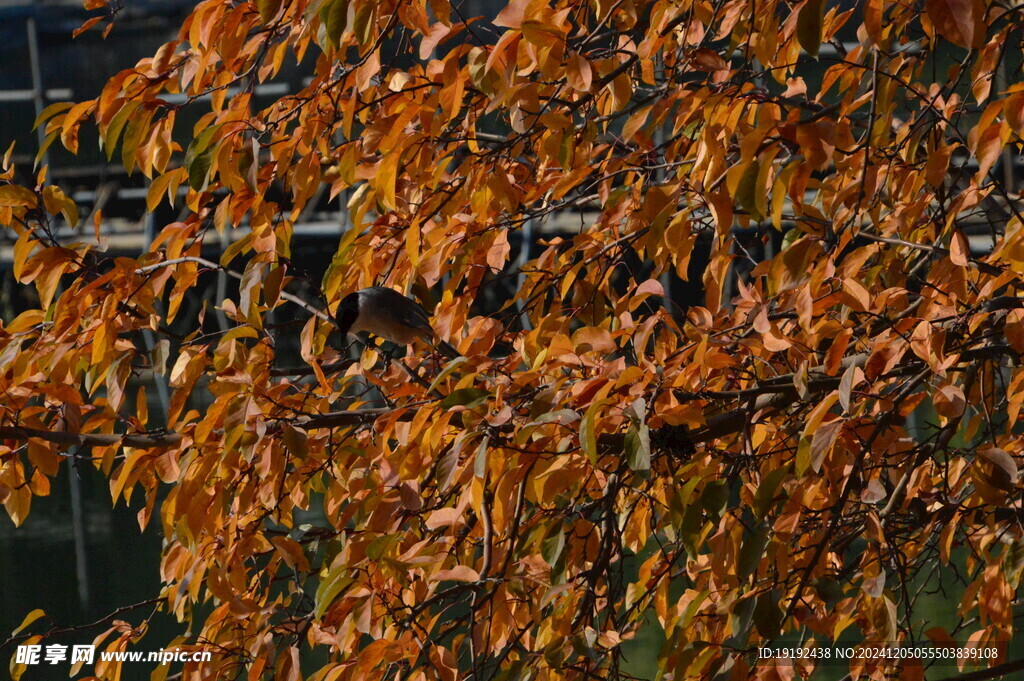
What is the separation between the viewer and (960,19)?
135 cm

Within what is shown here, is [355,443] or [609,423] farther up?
[609,423]

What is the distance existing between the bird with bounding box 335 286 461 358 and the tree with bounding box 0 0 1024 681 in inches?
2.5

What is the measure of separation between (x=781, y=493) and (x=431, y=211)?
991 mm

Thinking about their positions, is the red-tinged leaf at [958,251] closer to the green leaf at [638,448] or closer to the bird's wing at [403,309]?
the green leaf at [638,448]

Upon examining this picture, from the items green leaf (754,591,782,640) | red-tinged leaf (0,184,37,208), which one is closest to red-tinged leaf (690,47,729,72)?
green leaf (754,591,782,640)

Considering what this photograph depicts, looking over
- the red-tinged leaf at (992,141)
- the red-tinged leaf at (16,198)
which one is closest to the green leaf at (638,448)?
the red-tinged leaf at (992,141)

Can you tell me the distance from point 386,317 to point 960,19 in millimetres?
1656

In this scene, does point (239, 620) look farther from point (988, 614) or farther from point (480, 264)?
point (988, 614)

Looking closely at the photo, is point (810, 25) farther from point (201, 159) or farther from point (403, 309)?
point (403, 309)

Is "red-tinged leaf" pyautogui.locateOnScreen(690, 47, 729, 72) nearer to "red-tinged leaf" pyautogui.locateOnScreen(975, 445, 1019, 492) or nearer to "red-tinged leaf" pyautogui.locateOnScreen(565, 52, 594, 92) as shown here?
"red-tinged leaf" pyautogui.locateOnScreen(565, 52, 594, 92)

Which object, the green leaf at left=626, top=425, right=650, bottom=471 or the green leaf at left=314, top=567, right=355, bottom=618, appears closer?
the green leaf at left=626, top=425, right=650, bottom=471

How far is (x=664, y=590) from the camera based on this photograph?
247 centimetres

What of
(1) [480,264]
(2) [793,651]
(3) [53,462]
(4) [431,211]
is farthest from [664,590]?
(3) [53,462]

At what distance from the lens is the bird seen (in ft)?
8.54
